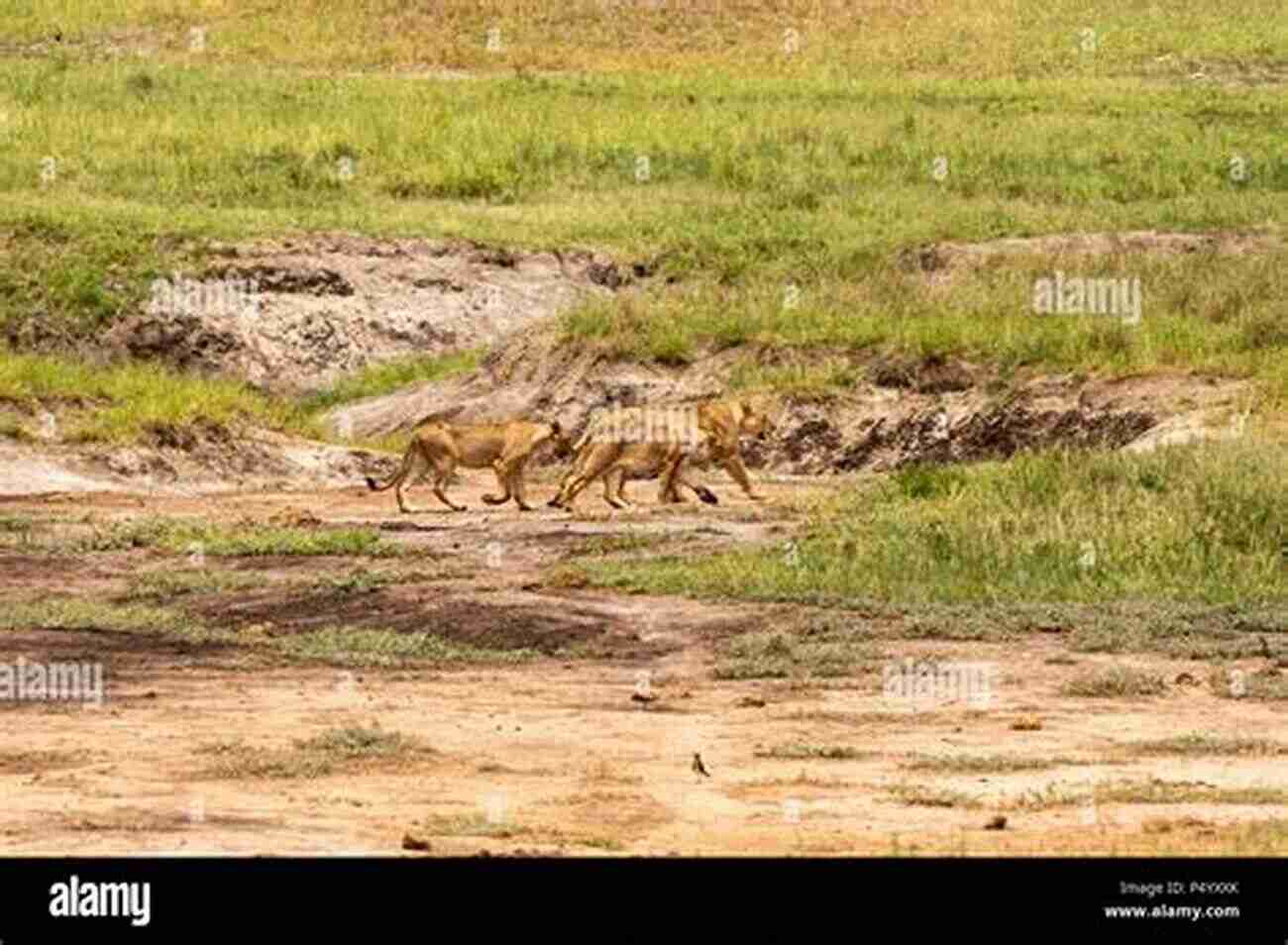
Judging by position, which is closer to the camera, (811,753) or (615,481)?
(811,753)

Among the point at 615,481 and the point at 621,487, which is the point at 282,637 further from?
the point at 615,481

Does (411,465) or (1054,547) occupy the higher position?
(1054,547)

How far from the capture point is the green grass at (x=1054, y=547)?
25766 millimetres

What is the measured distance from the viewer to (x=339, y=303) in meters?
46.3

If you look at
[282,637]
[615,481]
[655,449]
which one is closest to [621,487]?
[615,481]

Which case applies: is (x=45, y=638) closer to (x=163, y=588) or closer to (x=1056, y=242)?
(x=163, y=588)

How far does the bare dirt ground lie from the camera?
16828 mm

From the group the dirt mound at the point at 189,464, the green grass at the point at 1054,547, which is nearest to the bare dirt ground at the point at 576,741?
the green grass at the point at 1054,547

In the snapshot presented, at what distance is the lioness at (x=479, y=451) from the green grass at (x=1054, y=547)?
5.55m

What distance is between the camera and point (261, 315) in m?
45.9

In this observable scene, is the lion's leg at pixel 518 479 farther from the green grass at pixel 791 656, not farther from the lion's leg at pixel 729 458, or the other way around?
the green grass at pixel 791 656

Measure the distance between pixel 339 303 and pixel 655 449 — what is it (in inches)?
518

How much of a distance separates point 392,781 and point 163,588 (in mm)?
9071
